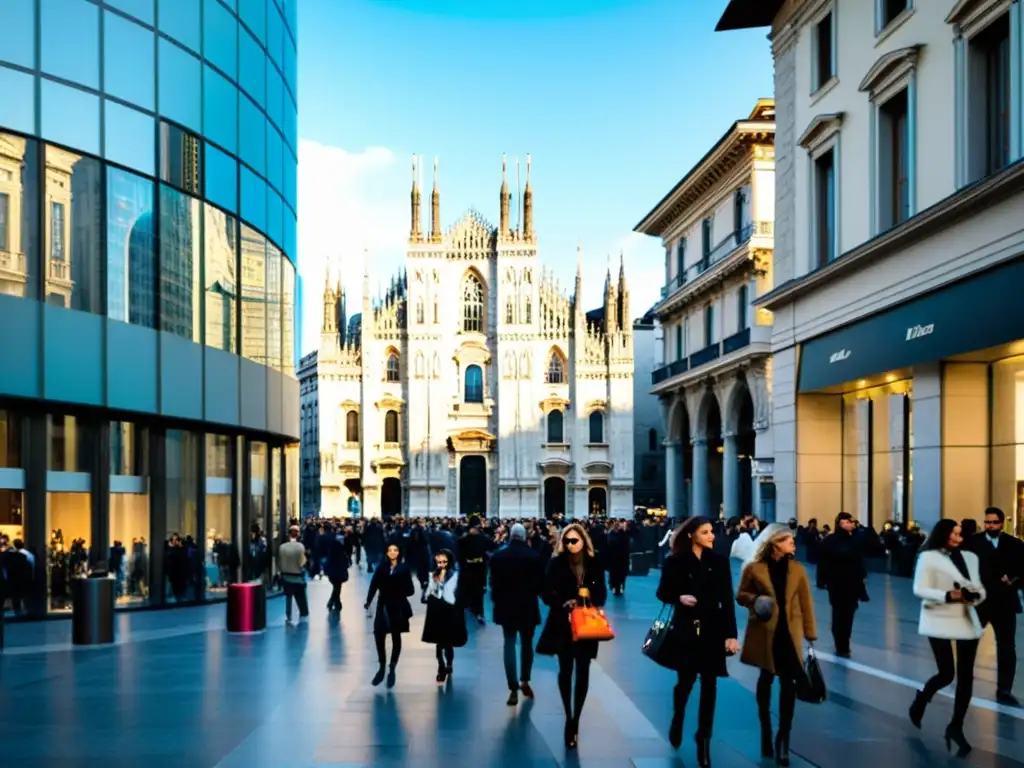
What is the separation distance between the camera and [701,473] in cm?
4522

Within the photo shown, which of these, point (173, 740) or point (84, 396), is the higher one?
point (84, 396)

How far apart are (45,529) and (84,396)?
7.37 feet

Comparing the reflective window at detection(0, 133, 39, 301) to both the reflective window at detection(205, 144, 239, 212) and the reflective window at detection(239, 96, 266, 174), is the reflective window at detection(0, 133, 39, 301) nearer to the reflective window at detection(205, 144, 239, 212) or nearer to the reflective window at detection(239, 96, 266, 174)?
the reflective window at detection(205, 144, 239, 212)

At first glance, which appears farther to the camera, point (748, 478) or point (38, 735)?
point (748, 478)

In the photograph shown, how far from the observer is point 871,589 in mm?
22297

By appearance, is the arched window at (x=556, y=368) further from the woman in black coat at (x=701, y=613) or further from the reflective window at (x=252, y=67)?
the woman in black coat at (x=701, y=613)

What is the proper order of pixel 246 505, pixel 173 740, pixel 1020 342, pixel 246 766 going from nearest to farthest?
pixel 246 766, pixel 173 740, pixel 1020 342, pixel 246 505

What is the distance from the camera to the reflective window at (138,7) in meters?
19.1

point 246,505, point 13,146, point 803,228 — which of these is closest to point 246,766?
point 13,146

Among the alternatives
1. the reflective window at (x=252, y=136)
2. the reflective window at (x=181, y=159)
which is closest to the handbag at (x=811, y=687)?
the reflective window at (x=181, y=159)

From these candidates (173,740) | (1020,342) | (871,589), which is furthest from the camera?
(871,589)

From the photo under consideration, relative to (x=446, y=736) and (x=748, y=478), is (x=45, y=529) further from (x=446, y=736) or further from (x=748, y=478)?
(x=748, y=478)

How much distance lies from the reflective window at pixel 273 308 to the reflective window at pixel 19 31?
7.42m

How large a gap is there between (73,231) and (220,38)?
17.3 ft
